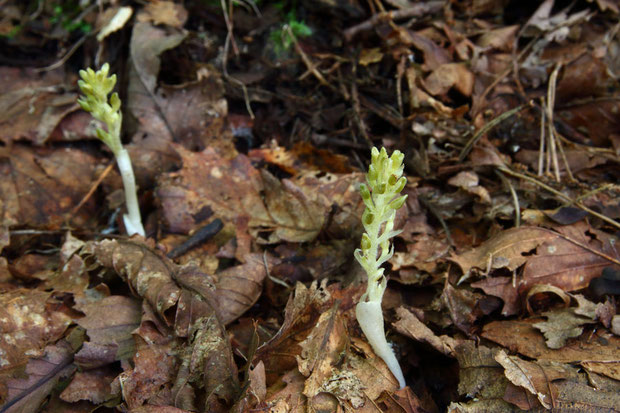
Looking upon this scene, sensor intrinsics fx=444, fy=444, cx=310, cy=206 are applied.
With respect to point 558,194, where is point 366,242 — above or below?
above

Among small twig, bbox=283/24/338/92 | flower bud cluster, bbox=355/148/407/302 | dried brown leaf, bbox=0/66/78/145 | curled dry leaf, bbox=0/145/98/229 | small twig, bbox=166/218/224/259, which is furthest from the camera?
small twig, bbox=283/24/338/92

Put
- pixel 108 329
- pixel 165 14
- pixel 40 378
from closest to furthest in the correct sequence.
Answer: pixel 40 378, pixel 108 329, pixel 165 14

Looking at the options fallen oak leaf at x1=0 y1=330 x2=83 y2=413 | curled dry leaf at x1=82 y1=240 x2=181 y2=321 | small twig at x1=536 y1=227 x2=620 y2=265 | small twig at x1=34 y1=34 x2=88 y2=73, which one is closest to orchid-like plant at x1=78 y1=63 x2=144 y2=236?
curled dry leaf at x1=82 y1=240 x2=181 y2=321

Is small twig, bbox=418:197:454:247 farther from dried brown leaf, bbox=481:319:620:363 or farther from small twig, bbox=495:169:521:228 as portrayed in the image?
dried brown leaf, bbox=481:319:620:363

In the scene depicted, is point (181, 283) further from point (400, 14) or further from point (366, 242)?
point (400, 14)

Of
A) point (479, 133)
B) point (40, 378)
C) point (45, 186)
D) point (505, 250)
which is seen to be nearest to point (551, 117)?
point (479, 133)

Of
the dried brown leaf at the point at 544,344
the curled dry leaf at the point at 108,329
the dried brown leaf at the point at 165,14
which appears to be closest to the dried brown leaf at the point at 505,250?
the dried brown leaf at the point at 544,344

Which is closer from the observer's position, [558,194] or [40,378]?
[40,378]
